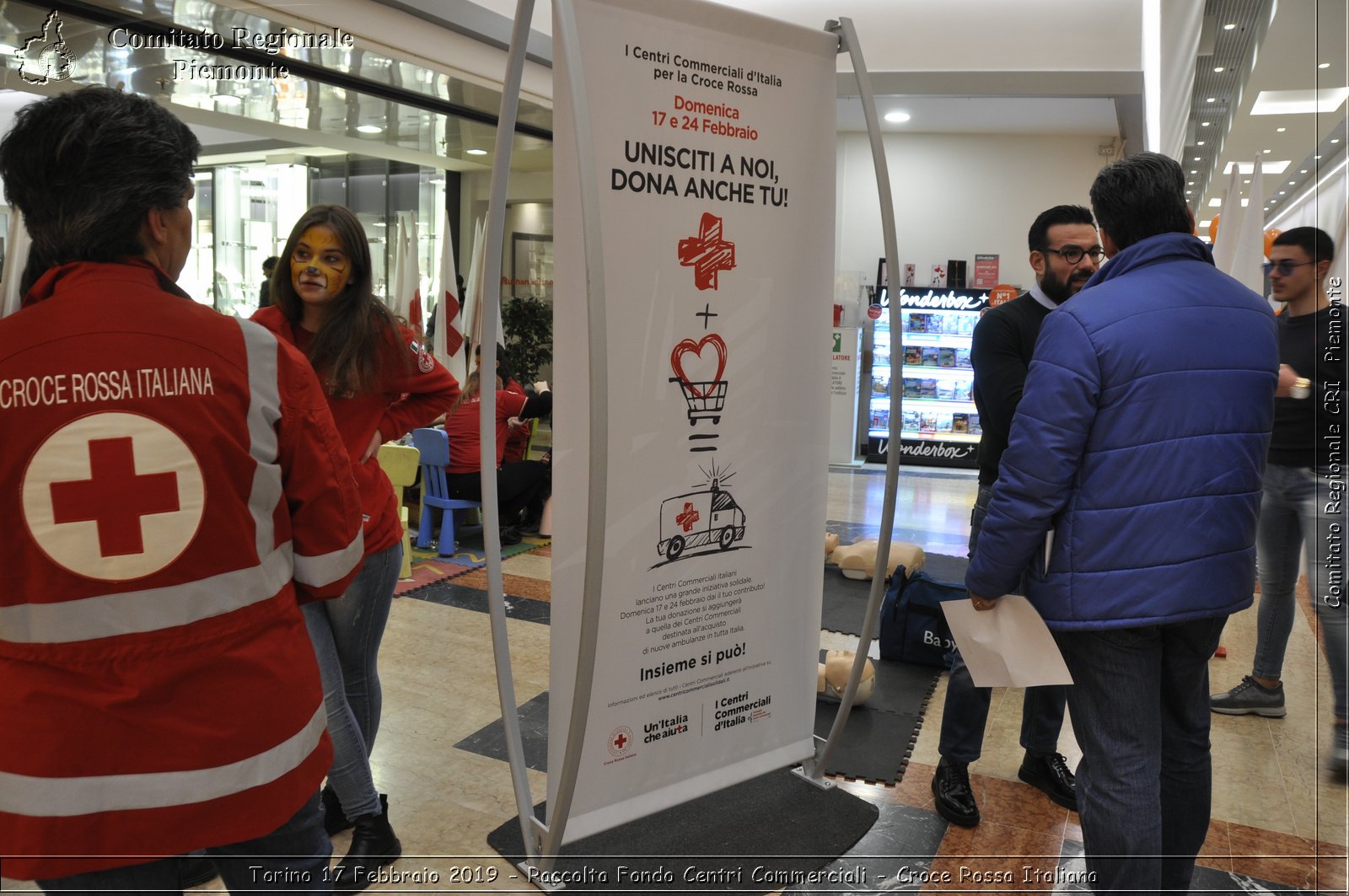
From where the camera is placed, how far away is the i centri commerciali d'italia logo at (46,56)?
472cm

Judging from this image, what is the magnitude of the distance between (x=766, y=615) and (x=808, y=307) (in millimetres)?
821

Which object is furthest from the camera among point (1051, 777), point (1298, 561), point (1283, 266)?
point (1051, 777)

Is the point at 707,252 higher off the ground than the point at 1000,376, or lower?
higher

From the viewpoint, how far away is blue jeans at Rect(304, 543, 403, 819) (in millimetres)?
2164

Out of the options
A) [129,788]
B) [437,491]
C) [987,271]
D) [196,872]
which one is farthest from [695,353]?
[987,271]

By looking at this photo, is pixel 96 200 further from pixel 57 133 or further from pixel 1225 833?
pixel 1225 833

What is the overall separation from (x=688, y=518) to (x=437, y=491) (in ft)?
12.4

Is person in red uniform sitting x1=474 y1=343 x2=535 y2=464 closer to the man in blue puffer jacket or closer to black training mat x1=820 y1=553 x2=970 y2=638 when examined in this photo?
black training mat x1=820 y1=553 x2=970 y2=638

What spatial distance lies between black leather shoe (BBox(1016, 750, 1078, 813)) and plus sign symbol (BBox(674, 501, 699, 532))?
1.48 m

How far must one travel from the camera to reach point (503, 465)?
6020 millimetres

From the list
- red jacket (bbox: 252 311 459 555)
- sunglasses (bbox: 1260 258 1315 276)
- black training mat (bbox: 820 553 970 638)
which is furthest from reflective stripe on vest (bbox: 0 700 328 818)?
black training mat (bbox: 820 553 970 638)

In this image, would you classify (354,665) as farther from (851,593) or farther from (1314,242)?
(851,593)

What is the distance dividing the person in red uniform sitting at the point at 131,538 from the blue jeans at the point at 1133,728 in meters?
1.51

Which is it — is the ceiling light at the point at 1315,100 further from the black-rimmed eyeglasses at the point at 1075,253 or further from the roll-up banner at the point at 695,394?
the roll-up banner at the point at 695,394
